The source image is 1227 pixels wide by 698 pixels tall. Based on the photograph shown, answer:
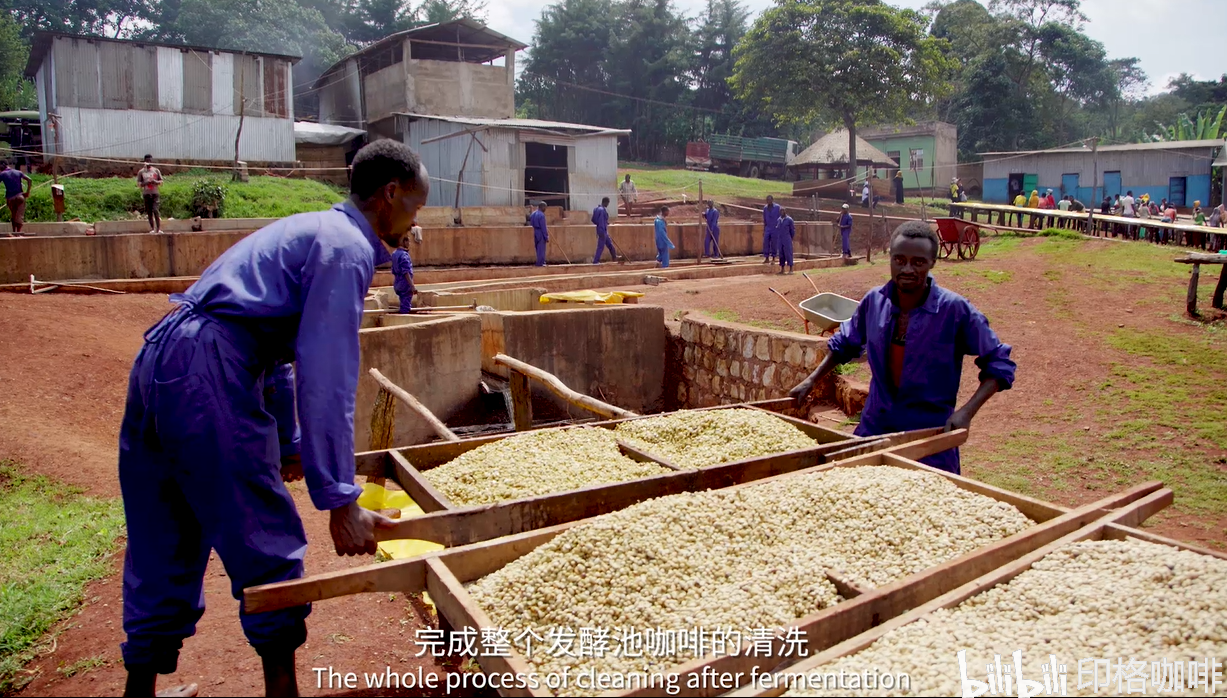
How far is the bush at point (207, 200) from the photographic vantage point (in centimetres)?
1639

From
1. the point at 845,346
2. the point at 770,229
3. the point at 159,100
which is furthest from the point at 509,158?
the point at 845,346

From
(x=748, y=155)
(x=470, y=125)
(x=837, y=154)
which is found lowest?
(x=470, y=125)

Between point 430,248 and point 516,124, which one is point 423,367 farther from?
point 516,124

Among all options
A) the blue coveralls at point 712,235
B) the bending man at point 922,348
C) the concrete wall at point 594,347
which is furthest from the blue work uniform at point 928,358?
the blue coveralls at point 712,235

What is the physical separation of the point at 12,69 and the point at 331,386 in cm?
3676

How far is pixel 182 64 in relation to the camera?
20.2 metres

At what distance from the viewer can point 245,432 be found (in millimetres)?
2193

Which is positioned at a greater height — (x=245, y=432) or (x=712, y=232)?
(x=712, y=232)

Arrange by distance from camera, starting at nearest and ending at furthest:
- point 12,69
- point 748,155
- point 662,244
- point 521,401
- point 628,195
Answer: point 521,401 → point 662,244 → point 628,195 → point 12,69 → point 748,155

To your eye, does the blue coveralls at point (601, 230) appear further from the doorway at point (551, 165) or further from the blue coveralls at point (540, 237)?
the doorway at point (551, 165)

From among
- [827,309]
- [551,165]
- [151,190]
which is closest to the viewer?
[827,309]

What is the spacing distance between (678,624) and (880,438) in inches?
65.2

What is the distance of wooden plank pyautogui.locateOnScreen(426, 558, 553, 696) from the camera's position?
1914 mm

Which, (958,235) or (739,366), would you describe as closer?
(739,366)
